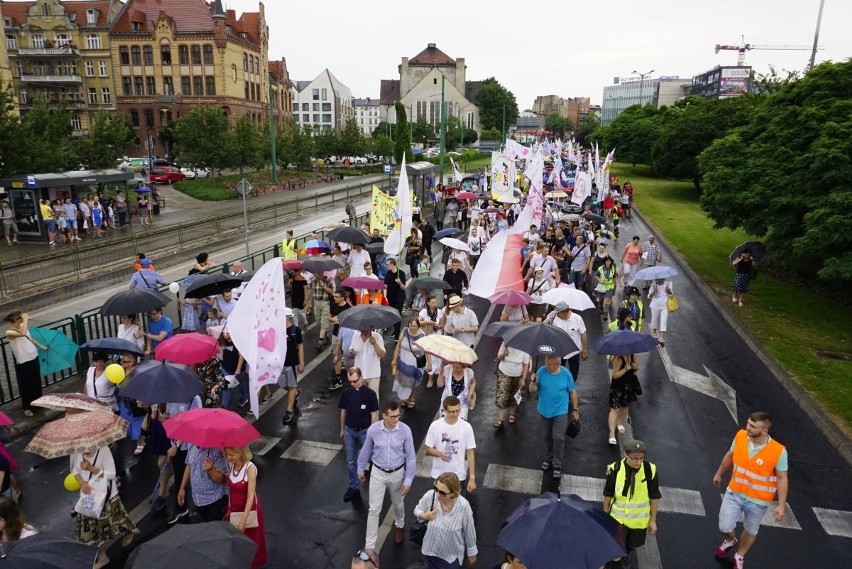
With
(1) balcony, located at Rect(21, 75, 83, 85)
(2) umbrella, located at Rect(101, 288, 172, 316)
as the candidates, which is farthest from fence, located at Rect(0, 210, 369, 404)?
(1) balcony, located at Rect(21, 75, 83, 85)

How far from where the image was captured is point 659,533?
680 centimetres

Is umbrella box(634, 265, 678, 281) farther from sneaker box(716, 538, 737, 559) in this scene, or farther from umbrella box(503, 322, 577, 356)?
sneaker box(716, 538, 737, 559)

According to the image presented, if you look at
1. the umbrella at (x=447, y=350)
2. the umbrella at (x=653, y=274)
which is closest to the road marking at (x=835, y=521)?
the umbrella at (x=447, y=350)

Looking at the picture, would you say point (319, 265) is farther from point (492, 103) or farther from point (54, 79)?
point (492, 103)

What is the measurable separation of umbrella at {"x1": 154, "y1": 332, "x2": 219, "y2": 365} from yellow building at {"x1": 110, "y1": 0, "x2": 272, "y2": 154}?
65068 millimetres

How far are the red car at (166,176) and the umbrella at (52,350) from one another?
42.0 metres

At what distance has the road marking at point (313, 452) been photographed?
8195 mm

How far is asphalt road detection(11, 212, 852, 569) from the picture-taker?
6.52m

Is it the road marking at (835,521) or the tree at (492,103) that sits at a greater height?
the tree at (492,103)

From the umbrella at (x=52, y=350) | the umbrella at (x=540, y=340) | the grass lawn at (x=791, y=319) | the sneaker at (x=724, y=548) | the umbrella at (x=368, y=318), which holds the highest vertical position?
the umbrella at (x=368, y=318)

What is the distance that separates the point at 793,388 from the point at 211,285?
10.5m

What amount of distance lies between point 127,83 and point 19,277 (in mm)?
60629

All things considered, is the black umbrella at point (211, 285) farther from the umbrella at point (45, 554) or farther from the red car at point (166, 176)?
the red car at point (166, 176)

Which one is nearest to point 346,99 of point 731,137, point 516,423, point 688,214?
point 688,214
